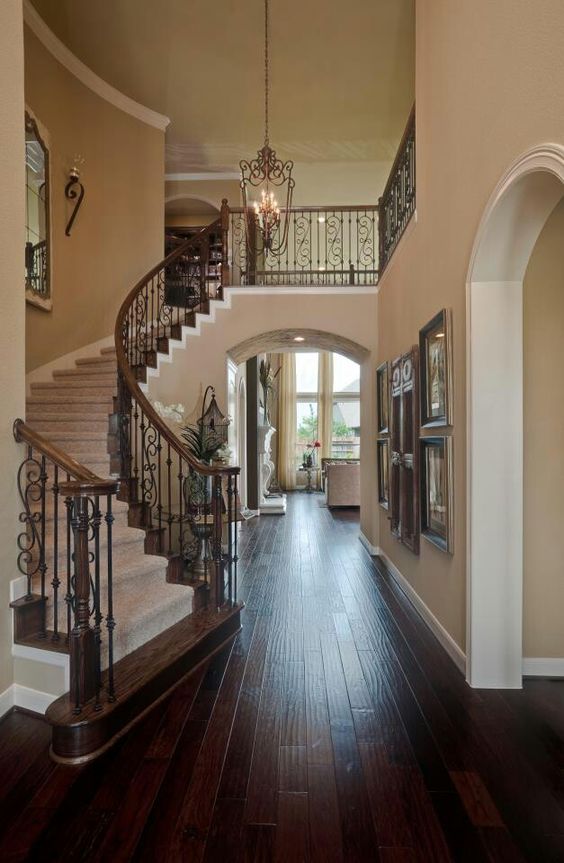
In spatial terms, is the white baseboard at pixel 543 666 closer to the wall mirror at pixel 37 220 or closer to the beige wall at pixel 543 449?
the beige wall at pixel 543 449

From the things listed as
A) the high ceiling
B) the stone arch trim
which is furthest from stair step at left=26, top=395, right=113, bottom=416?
the high ceiling

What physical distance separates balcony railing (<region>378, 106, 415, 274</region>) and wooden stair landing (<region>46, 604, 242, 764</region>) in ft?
11.6


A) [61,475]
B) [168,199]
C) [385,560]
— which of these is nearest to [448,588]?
[385,560]

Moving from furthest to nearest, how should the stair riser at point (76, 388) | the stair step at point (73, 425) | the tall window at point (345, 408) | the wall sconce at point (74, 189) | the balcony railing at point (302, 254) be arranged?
1. the tall window at point (345, 408)
2. the balcony railing at point (302, 254)
3. the wall sconce at point (74, 189)
4. the stair riser at point (76, 388)
5. the stair step at point (73, 425)

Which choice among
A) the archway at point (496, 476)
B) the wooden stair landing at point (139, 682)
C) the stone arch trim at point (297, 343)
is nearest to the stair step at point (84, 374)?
the stone arch trim at point (297, 343)

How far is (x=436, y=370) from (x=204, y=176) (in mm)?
6868

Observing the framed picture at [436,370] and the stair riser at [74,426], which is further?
the stair riser at [74,426]

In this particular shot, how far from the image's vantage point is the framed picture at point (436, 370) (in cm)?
305

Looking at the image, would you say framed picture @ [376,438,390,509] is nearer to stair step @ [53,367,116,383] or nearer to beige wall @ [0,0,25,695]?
stair step @ [53,367,116,383]

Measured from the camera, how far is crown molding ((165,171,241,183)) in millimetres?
8398

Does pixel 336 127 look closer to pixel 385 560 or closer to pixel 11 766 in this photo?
pixel 385 560

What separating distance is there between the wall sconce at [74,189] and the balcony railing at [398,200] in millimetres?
3588

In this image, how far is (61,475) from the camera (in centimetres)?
352

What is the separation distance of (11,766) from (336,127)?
8102 millimetres
